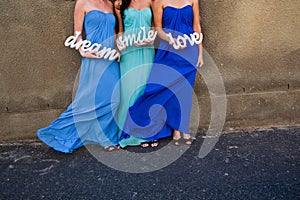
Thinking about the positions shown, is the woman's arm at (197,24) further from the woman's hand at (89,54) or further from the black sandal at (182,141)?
the woman's hand at (89,54)

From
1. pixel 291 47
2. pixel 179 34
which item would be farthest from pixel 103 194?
pixel 291 47

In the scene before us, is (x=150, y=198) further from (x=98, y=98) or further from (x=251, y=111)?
(x=251, y=111)

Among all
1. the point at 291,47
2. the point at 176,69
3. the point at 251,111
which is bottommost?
the point at 251,111

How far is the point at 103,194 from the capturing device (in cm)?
301

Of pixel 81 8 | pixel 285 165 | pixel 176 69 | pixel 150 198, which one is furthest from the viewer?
pixel 176 69

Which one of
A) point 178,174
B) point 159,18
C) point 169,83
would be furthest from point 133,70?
point 178,174

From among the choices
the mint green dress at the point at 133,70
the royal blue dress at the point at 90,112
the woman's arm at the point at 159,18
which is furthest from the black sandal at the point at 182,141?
the woman's arm at the point at 159,18

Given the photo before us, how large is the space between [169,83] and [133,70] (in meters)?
0.44

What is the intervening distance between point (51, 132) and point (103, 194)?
116 cm

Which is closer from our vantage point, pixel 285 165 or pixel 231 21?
pixel 285 165

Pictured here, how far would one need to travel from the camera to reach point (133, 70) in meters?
3.78

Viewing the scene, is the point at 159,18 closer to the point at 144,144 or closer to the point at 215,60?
the point at 215,60

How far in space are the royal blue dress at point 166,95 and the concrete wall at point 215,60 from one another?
0.34m

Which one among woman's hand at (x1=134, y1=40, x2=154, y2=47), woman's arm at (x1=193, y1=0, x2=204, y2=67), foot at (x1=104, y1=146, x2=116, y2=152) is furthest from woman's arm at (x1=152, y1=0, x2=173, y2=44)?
foot at (x1=104, y1=146, x2=116, y2=152)
